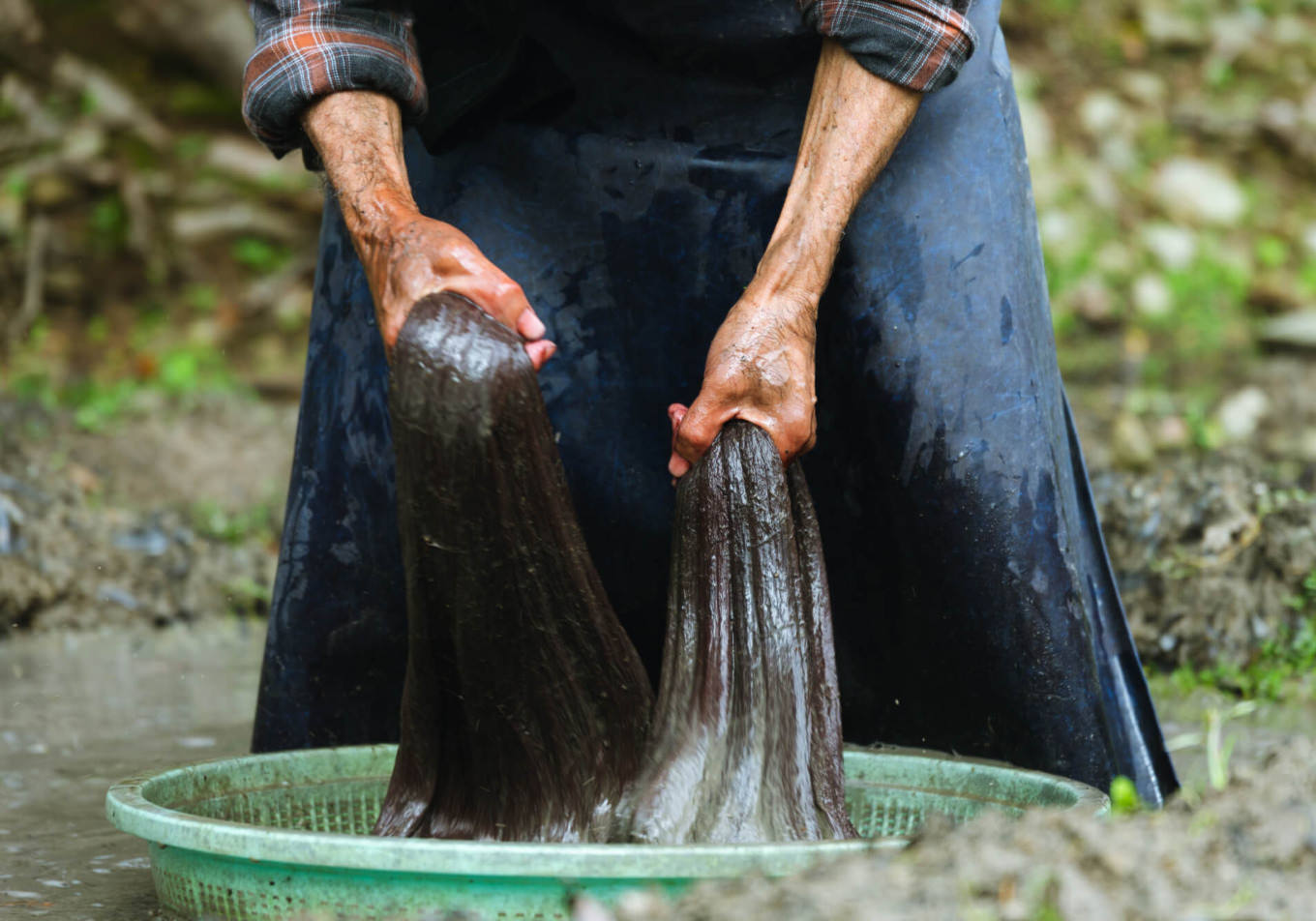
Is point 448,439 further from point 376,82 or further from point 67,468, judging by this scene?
point 67,468

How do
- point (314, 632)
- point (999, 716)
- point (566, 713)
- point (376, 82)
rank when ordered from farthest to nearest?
point (314, 632)
point (999, 716)
point (376, 82)
point (566, 713)

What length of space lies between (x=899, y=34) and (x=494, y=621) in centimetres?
92

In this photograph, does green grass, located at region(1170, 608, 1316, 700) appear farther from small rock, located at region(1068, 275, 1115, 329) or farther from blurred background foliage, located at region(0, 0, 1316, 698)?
small rock, located at region(1068, 275, 1115, 329)

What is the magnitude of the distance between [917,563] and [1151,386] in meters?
5.36

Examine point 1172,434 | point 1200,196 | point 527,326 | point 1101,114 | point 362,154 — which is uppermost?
point 1101,114

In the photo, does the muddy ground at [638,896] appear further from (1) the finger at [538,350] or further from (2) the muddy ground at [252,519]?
(1) the finger at [538,350]

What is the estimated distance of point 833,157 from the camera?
1.90m

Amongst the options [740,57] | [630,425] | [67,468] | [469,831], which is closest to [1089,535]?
[630,425]

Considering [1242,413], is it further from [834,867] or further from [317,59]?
[834,867]

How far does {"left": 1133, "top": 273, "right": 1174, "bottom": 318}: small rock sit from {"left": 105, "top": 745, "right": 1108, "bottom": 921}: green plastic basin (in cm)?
619

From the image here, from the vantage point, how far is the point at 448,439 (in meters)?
1.54

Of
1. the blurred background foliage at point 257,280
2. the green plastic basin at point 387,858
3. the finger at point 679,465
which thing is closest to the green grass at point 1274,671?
the blurred background foliage at point 257,280

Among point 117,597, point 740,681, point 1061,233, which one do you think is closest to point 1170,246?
point 1061,233

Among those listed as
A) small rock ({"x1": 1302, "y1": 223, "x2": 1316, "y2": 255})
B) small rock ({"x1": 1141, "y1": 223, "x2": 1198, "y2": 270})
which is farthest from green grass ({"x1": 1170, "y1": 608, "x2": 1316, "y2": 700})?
small rock ({"x1": 1302, "y1": 223, "x2": 1316, "y2": 255})
